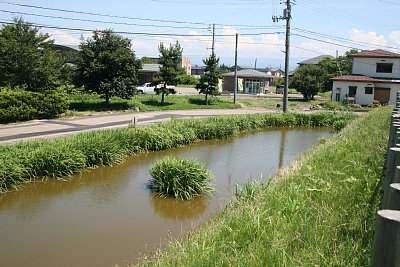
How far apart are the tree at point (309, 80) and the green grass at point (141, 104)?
409 inches

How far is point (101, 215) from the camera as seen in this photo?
29.8 ft

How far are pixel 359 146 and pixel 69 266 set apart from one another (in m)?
7.17

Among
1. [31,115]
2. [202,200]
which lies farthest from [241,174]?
[31,115]

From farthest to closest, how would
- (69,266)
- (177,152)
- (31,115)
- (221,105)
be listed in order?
1. (221,105)
2. (31,115)
3. (177,152)
4. (69,266)

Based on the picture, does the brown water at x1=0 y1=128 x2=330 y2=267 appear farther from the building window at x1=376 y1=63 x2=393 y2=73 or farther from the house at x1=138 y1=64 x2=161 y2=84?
the house at x1=138 y1=64 x2=161 y2=84

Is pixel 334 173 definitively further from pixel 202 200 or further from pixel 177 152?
pixel 177 152

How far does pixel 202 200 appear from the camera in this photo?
10398 millimetres

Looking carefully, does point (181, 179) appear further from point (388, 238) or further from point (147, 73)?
point (147, 73)

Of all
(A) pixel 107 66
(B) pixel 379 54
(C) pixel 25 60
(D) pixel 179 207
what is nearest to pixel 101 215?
(D) pixel 179 207

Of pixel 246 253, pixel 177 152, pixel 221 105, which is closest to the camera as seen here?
pixel 246 253

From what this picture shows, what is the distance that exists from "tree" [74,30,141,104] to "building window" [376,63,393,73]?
29.5 m

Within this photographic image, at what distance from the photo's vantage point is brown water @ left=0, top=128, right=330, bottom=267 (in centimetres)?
709

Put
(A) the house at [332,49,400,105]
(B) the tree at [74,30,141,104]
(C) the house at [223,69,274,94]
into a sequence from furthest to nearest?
(C) the house at [223,69,274,94] → (A) the house at [332,49,400,105] → (B) the tree at [74,30,141,104]

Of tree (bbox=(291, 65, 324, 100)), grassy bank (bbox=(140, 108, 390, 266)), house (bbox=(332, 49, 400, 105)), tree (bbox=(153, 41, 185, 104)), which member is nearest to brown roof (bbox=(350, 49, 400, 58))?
house (bbox=(332, 49, 400, 105))
